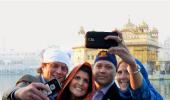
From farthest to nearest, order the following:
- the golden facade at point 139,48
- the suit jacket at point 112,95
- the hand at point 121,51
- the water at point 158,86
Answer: the golden facade at point 139,48 < the water at point 158,86 < the suit jacket at point 112,95 < the hand at point 121,51

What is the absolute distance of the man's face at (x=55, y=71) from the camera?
1353mm

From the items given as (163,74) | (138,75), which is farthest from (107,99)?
(163,74)

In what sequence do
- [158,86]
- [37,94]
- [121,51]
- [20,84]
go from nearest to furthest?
[37,94] < [20,84] < [121,51] < [158,86]

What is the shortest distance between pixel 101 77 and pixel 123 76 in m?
0.09

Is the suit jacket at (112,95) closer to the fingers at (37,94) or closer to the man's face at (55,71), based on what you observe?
the man's face at (55,71)

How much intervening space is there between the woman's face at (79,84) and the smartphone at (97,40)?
4.4 inches

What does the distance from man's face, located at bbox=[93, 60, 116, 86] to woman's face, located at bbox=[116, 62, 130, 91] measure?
4 cm

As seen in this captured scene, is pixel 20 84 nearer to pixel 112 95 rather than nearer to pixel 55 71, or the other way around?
pixel 55 71

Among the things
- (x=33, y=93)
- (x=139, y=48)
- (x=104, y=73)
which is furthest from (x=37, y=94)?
(x=139, y=48)

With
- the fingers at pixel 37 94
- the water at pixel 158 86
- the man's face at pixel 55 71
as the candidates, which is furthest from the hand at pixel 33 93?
the water at pixel 158 86

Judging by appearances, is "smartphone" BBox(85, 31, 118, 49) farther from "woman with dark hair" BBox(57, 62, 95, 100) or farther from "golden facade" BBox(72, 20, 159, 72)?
"golden facade" BBox(72, 20, 159, 72)

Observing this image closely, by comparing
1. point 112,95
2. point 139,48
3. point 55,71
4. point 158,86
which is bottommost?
point 158,86

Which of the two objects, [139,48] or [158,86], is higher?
[139,48]

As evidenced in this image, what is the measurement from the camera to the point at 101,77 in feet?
4.91
